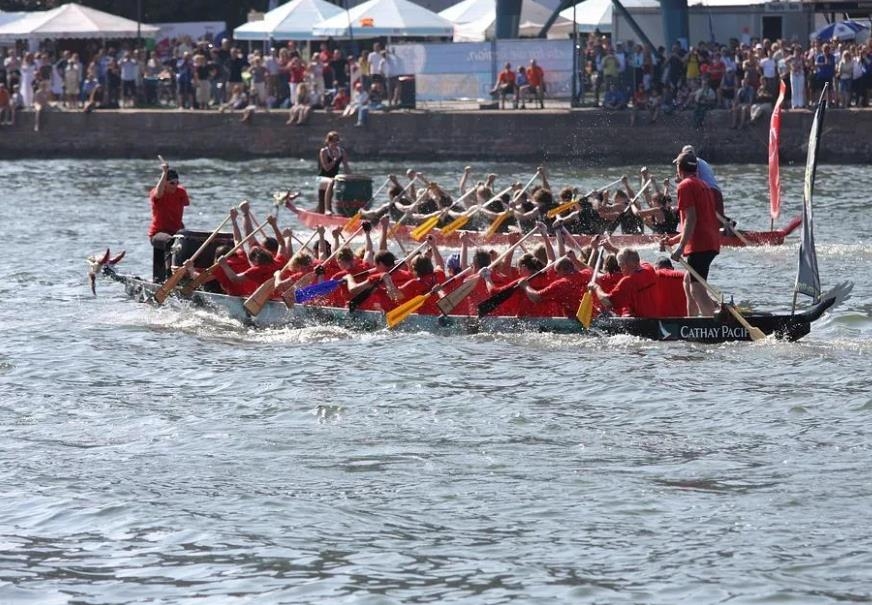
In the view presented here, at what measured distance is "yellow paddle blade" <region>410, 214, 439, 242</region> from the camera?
24.0 meters

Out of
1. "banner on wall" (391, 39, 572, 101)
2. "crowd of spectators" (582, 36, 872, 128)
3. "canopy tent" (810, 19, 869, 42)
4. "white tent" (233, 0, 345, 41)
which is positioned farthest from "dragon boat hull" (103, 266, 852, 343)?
"canopy tent" (810, 19, 869, 42)

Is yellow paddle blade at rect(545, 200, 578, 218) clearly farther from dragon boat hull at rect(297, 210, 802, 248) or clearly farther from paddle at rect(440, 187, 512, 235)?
paddle at rect(440, 187, 512, 235)

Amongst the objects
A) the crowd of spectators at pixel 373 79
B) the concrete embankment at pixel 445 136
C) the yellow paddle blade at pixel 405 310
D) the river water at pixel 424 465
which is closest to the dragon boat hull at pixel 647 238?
the river water at pixel 424 465

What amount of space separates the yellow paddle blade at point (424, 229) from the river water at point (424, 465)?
4537mm

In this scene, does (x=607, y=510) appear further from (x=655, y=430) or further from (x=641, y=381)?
(x=641, y=381)

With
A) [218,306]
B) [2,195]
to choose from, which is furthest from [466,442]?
[2,195]

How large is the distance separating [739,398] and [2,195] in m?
23.4

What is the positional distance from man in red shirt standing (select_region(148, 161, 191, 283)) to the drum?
716 centimetres

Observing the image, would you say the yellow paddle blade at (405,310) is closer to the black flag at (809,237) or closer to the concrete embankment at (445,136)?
the black flag at (809,237)

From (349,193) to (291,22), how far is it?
46.9ft

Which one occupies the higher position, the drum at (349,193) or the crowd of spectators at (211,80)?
the crowd of spectators at (211,80)

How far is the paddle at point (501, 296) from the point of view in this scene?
18.0 metres

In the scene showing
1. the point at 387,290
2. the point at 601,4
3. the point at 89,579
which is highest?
the point at 601,4

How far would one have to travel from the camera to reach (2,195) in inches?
1401
